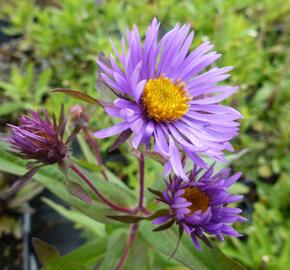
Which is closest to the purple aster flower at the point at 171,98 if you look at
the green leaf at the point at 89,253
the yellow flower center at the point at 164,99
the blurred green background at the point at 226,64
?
the yellow flower center at the point at 164,99

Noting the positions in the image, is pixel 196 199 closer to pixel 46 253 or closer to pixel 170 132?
pixel 170 132

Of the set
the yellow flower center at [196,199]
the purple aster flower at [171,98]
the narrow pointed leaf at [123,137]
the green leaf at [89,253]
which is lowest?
the green leaf at [89,253]

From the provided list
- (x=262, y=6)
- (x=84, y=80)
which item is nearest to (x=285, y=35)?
(x=262, y=6)

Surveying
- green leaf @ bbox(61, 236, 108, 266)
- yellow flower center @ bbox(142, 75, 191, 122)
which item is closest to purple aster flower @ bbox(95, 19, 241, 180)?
yellow flower center @ bbox(142, 75, 191, 122)

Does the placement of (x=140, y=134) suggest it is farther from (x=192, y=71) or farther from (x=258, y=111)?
(x=258, y=111)

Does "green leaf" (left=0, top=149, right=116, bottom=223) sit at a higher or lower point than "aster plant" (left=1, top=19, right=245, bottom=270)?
lower

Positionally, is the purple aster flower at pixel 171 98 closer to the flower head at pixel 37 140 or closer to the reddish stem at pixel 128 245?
the flower head at pixel 37 140

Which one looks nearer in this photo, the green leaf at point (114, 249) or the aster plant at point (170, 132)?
the aster plant at point (170, 132)

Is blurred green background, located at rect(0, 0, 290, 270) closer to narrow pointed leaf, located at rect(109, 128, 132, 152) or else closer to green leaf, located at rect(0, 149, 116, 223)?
green leaf, located at rect(0, 149, 116, 223)
